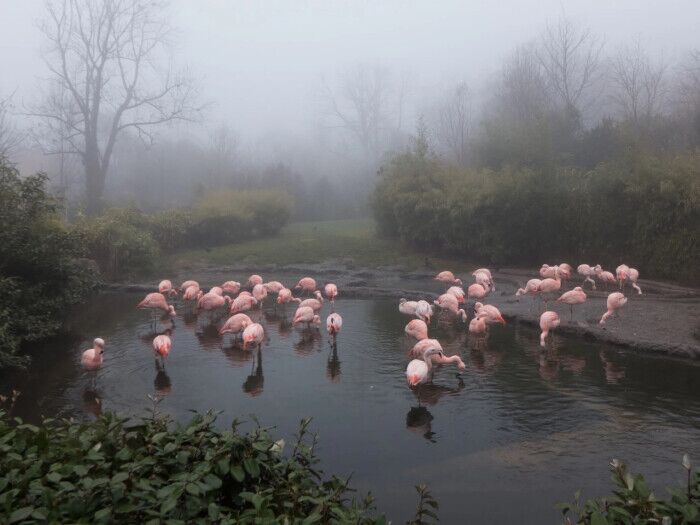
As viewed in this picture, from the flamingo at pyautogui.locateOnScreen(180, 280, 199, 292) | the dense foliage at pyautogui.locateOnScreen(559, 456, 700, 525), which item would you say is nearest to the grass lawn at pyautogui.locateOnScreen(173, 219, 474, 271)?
the flamingo at pyautogui.locateOnScreen(180, 280, 199, 292)

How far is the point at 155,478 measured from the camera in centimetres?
243

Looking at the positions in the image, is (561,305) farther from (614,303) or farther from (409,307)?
(409,307)

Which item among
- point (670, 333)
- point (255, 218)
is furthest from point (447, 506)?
point (255, 218)

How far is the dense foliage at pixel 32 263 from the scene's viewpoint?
26.8ft

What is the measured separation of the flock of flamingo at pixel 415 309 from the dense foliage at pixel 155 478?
3867mm

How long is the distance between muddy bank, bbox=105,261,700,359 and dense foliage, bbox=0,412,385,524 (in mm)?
6911

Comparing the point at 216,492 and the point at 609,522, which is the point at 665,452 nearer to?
the point at 609,522

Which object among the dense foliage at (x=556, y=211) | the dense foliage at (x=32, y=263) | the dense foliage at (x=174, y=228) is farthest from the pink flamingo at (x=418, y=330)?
the dense foliage at (x=556, y=211)

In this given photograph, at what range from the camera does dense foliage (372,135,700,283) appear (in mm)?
13461

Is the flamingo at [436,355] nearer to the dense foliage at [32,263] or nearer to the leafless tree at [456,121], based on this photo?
the dense foliage at [32,263]

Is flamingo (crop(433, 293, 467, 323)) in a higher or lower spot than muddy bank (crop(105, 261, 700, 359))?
higher

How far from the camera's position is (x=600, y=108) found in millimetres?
30734

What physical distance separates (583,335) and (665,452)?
162 inches

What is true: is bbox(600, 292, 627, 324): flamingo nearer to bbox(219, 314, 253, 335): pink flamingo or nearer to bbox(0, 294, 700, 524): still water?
bbox(0, 294, 700, 524): still water
